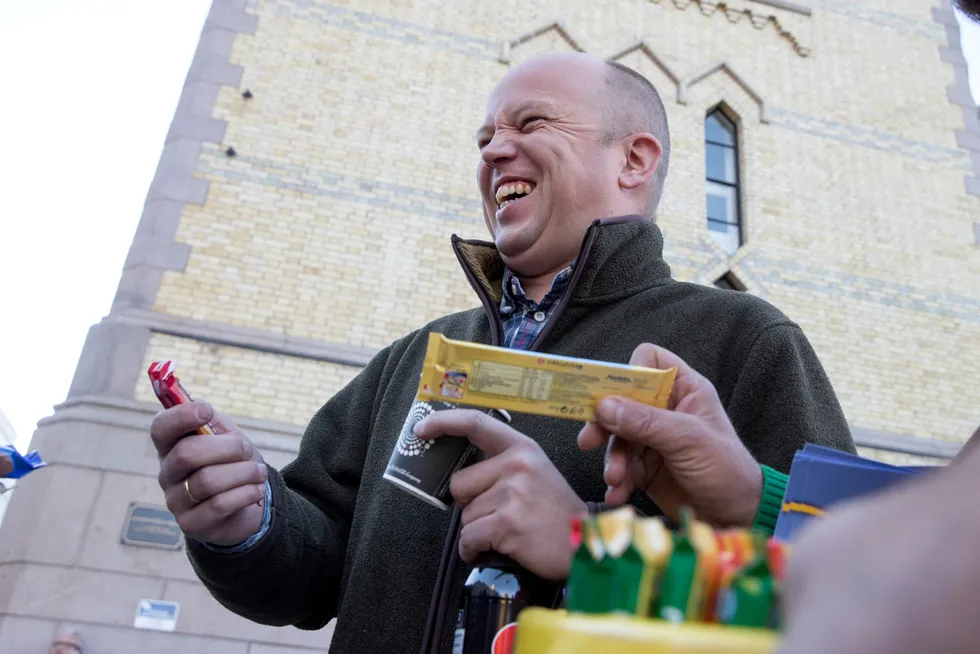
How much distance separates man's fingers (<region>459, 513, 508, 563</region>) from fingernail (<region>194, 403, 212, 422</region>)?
0.56m

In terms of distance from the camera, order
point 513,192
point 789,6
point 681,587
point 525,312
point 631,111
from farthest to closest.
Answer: point 789,6
point 631,111
point 513,192
point 525,312
point 681,587

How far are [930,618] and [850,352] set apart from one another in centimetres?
872

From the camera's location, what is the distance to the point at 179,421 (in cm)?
137

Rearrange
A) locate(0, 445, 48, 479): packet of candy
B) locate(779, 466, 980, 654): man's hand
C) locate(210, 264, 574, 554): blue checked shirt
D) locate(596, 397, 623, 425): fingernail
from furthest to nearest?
locate(210, 264, 574, 554): blue checked shirt → locate(0, 445, 48, 479): packet of candy → locate(596, 397, 623, 425): fingernail → locate(779, 466, 980, 654): man's hand

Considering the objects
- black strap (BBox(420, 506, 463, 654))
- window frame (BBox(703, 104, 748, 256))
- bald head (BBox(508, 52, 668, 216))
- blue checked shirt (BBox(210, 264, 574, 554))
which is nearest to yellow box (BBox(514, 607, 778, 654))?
black strap (BBox(420, 506, 463, 654))

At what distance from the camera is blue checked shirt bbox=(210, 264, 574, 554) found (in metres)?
1.88

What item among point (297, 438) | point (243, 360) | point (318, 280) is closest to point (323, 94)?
point (318, 280)

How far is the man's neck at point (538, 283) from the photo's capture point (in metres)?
2.04

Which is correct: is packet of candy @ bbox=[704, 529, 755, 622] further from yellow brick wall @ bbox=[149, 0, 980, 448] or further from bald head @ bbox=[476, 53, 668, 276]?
yellow brick wall @ bbox=[149, 0, 980, 448]

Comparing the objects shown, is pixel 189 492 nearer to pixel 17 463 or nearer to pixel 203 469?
pixel 203 469

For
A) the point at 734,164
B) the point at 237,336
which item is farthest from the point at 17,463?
the point at 734,164

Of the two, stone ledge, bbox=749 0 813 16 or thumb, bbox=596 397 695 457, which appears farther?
stone ledge, bbox=749 0 813 16

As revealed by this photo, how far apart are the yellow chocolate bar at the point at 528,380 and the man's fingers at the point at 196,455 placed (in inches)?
22.8

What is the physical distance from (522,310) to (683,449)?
1.01m
